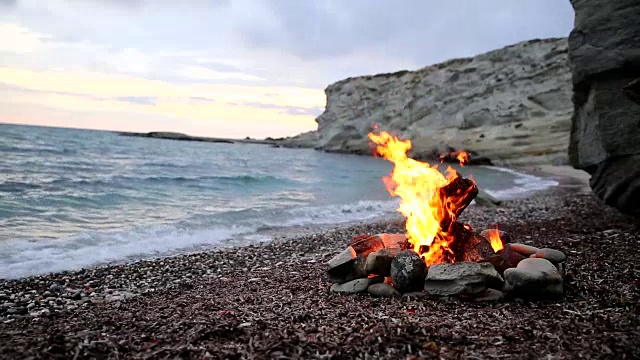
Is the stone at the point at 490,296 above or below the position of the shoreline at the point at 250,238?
above

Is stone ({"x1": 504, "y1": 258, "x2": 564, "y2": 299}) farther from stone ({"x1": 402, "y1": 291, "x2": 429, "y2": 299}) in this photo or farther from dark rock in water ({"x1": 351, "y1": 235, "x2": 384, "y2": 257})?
dark rock in water ({"x1": 351, "y1": 235, "x2": 384, "y2": 257})

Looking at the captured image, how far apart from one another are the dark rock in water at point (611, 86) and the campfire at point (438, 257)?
236 inches

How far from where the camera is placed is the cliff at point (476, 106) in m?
60.1

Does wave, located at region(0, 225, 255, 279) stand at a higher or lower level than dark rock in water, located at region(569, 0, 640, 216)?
lower

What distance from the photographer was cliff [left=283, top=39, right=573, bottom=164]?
60125mm

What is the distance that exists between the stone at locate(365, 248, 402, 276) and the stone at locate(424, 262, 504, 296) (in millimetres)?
845

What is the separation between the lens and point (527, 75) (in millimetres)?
68688

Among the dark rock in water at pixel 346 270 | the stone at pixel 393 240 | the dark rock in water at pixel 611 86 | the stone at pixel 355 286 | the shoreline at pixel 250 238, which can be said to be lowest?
the shoreline at pixel 250 238

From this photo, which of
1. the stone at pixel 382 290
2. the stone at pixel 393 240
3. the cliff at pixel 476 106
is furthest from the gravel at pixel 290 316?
the cliff at pixel 476 106

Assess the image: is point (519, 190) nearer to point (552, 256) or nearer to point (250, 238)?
point (250, 238)

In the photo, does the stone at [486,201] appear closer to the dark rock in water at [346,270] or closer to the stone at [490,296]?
the dark rock in water at [346,270]

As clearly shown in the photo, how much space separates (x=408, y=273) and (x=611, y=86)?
32.1ft

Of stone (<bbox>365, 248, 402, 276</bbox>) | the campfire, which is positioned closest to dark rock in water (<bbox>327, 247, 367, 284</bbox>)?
the campfire

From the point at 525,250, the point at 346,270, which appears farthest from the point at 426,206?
the point at 346,270
